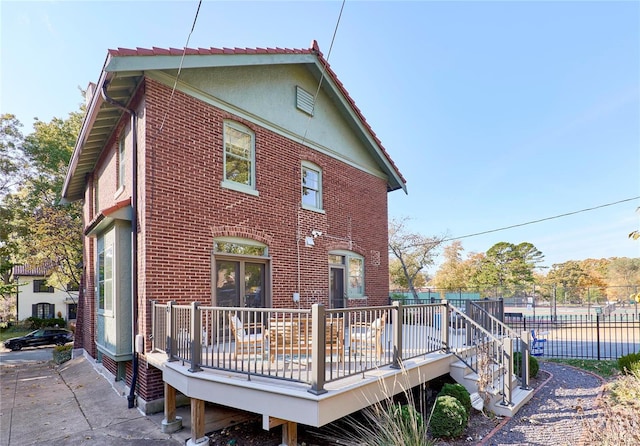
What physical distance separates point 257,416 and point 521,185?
3414 centimetres

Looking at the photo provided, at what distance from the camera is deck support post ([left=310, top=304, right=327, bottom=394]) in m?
4.07

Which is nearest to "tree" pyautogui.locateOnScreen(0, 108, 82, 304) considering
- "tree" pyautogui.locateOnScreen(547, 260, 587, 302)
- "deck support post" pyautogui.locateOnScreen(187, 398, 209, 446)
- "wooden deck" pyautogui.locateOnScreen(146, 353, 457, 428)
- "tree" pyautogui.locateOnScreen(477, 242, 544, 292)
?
"wooden deck" pyautogui.locateOnScreen(146, 353, 457, 428)

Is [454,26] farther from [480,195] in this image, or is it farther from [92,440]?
[480,195]

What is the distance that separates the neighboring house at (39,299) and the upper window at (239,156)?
29.3 metres

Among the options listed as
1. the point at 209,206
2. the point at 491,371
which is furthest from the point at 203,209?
the point at 491,371

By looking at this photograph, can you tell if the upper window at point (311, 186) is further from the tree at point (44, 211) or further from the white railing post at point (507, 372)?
the tree at point (44, 211)

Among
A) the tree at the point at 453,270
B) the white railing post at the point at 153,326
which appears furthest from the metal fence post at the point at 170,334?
the tree at the point at 453,270

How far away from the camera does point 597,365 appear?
9656 millimetres

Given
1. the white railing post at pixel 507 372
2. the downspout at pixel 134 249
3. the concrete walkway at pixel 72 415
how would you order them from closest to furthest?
1. the concrete walkway at pixel 72 415
2. the white railing post at pixel 507 372
3. the downspout at pixel 134 249

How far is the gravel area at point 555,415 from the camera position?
16.5 ft

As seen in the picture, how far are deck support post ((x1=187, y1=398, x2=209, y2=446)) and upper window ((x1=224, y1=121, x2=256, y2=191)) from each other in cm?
455

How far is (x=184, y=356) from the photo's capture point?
5449 millimetres

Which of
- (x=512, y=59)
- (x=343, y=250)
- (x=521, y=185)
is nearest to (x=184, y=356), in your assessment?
(x=343, y=250)

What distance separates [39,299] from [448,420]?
1496 inches
